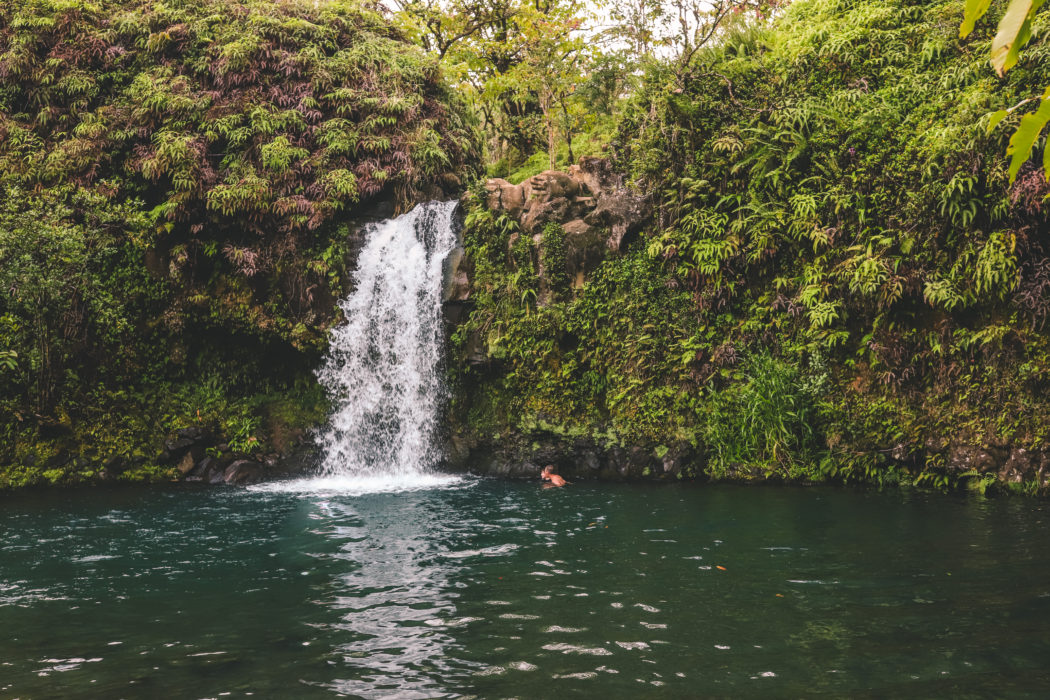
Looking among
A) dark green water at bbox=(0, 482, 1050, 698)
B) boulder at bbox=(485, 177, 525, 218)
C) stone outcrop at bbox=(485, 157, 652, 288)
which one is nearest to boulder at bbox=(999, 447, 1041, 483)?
dark green water at bbox=(0, 482, 1050, 698)

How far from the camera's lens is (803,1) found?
14562 mm

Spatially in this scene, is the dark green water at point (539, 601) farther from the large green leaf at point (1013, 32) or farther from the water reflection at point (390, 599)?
the large green leaf at point (1013, 32)

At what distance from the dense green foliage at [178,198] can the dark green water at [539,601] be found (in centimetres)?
453

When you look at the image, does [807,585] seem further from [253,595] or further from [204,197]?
[204,197]

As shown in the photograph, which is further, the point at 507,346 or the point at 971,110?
the point at 507,346

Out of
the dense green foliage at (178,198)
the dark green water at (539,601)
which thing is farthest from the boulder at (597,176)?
the dark green water at (539,601)

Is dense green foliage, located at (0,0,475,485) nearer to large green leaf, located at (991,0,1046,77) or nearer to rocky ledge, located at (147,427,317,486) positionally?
rocky ledge, located at (147,427,317,486)

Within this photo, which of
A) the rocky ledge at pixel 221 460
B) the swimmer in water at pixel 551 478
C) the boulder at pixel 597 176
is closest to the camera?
the swimmer in water at pixel 551 478

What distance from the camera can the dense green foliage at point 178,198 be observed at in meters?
13.7

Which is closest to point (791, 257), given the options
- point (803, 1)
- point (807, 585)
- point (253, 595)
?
point (803, 1)

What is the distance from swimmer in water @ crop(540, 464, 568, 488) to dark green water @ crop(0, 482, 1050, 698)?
1.87 metres

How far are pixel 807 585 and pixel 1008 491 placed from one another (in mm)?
5817

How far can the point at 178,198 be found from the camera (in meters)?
14.4

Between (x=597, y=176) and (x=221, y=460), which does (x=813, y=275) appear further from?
(x=221, y=460)
